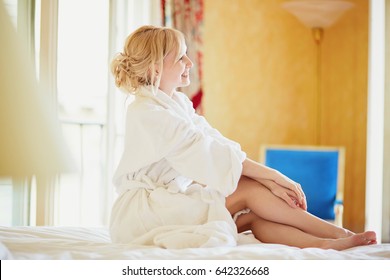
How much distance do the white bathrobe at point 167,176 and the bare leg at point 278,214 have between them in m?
0.08

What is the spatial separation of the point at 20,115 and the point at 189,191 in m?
1.23

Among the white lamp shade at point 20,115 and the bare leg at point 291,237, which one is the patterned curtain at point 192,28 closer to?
the white lamp shade at point 20,115

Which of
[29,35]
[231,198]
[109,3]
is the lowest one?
[231,198]

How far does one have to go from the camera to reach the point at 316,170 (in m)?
4.13

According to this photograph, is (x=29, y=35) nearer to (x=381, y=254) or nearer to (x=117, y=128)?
(x=117, y=128)

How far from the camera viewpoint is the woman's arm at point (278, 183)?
1891mm

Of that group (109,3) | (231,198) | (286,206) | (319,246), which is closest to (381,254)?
(319,246)

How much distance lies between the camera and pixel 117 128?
3.82 metres

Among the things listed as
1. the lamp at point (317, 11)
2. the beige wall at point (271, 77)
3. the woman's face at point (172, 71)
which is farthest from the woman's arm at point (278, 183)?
the beige wall at point (271, 77)

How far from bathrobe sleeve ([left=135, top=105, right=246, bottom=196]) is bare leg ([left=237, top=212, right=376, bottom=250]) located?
0.17 metres

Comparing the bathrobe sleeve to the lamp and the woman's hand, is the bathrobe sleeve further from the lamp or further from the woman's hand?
the lamp

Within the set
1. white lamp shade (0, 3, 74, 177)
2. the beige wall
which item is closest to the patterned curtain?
the beige wall

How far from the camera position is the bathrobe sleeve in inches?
74.5

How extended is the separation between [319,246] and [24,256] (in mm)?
821
